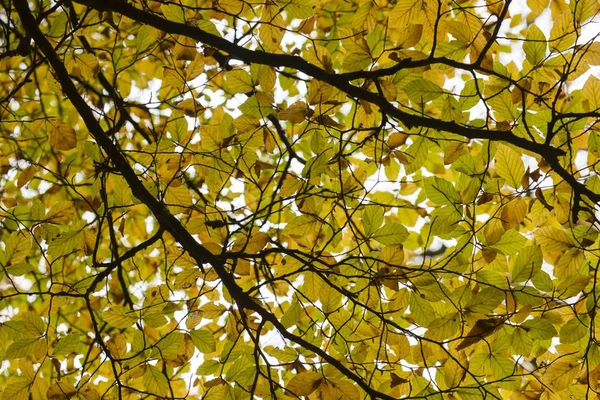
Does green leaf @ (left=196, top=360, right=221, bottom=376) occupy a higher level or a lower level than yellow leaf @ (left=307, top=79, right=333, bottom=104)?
lower

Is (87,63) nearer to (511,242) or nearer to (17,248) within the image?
(17,248)

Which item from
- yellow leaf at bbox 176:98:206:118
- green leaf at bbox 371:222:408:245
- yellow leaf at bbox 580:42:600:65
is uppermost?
yellow leaf at bbox 580:42:600:65

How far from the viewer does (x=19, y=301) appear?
3.72 m

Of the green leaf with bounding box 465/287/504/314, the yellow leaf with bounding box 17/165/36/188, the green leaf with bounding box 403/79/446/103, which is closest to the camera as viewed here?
the green leaf with bounding box 465/287/504/314

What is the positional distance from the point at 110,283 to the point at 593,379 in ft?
8.75

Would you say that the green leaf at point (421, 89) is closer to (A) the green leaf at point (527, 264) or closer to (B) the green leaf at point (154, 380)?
(A) the green leaf at point (527, 264)

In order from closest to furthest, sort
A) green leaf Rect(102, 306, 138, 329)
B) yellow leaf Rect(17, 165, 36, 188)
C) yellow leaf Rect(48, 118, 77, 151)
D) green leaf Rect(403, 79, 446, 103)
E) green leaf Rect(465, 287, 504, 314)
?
1. green leaf Rect(465, 287, 504, 314)
2. green leaf Rect(403, 79, 446, 103)
3. green leaf Rect(102, 306, 138, 329)
4. yellow leaf Rect(48, 118, 77, 151)
5. yellow leaf Rect(17, 165, 36, 188)

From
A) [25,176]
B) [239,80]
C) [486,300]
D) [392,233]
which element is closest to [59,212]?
[25,176]

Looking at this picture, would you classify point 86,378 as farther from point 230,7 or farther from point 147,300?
point 230,7

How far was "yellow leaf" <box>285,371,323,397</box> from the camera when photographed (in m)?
1.71

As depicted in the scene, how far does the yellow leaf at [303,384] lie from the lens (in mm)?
1706

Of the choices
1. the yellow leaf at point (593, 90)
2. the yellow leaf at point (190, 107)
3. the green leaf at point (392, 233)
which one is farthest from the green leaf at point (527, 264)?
the yellow leaf at point (190, 107)

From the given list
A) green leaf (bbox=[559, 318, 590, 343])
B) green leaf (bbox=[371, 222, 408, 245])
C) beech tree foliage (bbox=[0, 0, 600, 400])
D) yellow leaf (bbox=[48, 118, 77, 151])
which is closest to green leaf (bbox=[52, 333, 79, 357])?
beech tree foliage (bbox=[0, 0, 600, 400])

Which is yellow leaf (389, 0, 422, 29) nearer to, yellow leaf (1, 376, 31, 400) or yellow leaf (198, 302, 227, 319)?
yellow leaf (198, 302, 227, 319)
